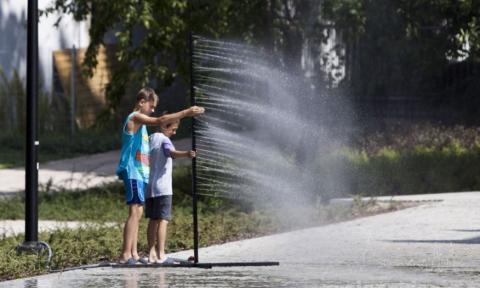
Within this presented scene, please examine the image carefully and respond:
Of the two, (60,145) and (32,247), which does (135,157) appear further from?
(60,145)

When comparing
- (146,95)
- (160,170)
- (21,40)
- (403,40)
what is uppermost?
(21,40)

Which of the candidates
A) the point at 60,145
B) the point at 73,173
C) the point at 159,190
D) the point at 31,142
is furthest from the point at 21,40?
the point at 159,190

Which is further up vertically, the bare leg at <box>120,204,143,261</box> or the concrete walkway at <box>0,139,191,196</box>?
the concrete walkway at <box>0,139,191,196</box>

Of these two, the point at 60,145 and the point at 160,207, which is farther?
the point at 60,145

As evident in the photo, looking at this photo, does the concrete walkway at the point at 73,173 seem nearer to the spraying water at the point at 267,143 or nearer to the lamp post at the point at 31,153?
the spraying water at the point at 267,143

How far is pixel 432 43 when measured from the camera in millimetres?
21125

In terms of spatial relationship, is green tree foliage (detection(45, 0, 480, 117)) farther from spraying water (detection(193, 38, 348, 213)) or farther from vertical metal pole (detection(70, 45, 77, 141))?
vertical metal pole (detection(70, 45, 77, 141))

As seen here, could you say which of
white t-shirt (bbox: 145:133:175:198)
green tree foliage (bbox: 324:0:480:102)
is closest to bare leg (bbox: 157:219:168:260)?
white t-shirt (bbox: 145:133:175:198)

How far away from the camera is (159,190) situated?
1158cm

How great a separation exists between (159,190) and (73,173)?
34.3 feet

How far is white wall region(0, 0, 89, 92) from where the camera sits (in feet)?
97.1

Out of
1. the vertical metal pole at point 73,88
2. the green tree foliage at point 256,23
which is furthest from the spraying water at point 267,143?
the vertical metal pole at point 73,88

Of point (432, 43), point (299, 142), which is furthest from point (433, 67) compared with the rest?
point (299, 142)

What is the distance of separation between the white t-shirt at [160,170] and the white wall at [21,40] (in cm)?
1800
